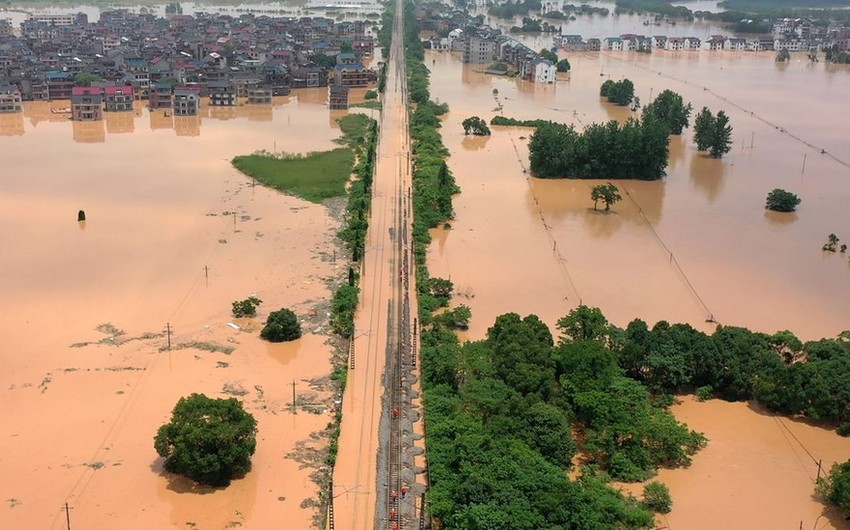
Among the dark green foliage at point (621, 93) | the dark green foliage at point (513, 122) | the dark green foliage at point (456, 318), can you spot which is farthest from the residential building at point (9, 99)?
the dark green foliage at point (456, 318)

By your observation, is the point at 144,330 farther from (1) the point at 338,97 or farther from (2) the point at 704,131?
(1) the point at 338,97

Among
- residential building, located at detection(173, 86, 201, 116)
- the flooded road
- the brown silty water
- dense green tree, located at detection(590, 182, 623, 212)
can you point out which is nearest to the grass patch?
the brown silty water

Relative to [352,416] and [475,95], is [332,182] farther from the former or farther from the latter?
[475,95]

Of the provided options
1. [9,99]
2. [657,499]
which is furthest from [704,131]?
[9,99]

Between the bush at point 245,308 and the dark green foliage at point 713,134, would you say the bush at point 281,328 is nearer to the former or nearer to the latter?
the bush at point 245,308

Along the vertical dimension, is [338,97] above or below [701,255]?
above

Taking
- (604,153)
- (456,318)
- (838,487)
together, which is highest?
(604,153)
